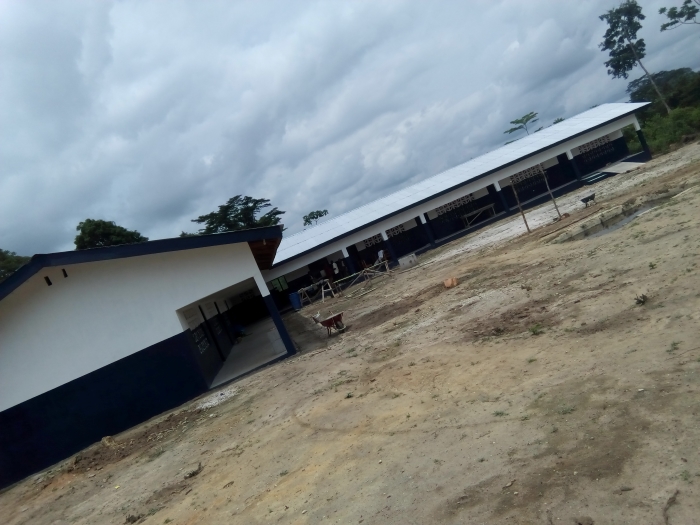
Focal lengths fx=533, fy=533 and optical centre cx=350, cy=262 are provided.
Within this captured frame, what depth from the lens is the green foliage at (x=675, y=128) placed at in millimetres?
33094

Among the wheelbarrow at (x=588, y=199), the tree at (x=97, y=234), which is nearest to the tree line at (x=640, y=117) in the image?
the tree at (x=97, y=234)

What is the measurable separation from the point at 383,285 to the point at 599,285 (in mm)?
14332

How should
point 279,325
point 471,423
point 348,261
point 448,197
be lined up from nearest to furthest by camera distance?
1. point 471,423
2. point 279,325
3. point 348,261
4. point 448,197

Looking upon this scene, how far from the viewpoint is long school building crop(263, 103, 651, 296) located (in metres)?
31.3

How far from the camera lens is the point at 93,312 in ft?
42.0

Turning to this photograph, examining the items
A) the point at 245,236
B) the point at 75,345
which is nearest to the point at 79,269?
the point at 75,345

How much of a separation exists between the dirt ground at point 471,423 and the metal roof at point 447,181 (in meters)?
18.2

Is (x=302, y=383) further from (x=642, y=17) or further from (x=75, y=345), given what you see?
(x=642, y=17)

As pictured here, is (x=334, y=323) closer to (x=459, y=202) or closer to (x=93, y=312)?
(x=93, y=312)

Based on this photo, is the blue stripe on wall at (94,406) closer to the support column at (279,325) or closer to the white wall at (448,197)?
the support column at (279,325)

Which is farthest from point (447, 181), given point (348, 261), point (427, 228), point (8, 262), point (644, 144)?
point (8, 262)

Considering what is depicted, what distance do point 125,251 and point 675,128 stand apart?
114ft

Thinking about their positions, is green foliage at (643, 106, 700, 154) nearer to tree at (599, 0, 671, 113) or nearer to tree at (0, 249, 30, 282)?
tree at (599, 0, 671, 113)

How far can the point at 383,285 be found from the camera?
75.2ft
